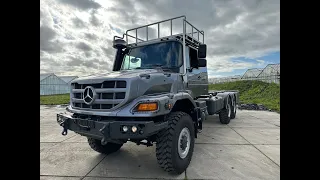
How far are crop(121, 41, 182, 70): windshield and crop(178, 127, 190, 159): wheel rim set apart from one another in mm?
1383

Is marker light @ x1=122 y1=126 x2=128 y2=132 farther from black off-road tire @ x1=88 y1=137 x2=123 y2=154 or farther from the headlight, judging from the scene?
black off-road tire @ x1=88 y1=137 x2=123 y2=154

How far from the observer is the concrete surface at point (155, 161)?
3.27 metres

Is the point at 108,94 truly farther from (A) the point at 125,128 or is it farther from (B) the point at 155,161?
(B) the point at 155,161

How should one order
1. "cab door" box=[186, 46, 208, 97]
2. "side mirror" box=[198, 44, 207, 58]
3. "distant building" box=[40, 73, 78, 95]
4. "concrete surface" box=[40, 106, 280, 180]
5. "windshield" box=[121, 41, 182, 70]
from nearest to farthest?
"concrete surface" box=[40, 106, 280, 180] < "side mirror" box=[198, 44, 207, 58] < "windshield" box=[121, 41, 182, 70] < "cab door" box=[186, 46, 208, 97] < "distant building" box=[40, 73, 78, 95]

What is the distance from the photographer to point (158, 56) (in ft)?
13.7

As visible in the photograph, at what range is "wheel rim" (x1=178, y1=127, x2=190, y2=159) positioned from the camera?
3.36m

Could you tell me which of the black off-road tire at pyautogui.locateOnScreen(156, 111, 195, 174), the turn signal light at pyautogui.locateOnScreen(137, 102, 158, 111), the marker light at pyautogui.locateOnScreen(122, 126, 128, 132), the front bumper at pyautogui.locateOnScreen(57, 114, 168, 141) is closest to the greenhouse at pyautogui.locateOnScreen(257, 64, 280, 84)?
the black off-road tire at pyautogui.locateOnScreen(156, 111, 195, 174)

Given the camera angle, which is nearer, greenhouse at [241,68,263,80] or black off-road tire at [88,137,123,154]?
black off-road tire at [88,137,123,154]

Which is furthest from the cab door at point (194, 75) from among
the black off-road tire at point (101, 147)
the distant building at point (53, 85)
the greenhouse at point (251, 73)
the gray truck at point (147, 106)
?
the distant building at point (53, 85)
